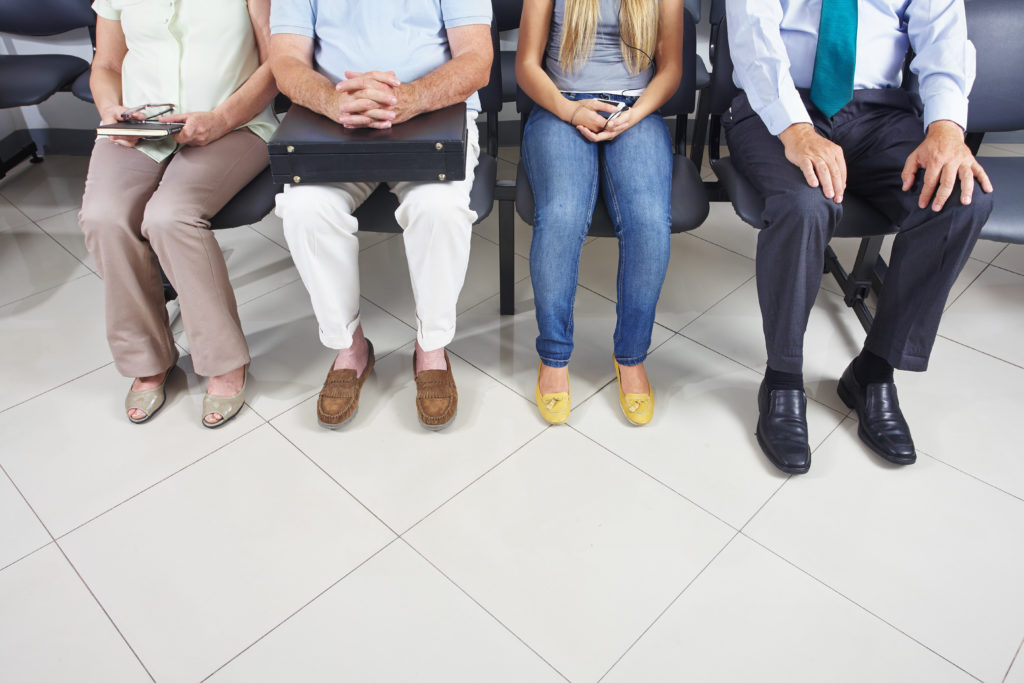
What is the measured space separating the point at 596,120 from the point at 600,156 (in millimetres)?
101

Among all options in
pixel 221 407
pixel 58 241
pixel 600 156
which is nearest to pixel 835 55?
pixel 600 156

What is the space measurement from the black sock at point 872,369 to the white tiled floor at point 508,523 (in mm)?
106

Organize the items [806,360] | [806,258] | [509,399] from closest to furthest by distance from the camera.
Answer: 1. [806,258]
2. [509,399]
3. [806,360]

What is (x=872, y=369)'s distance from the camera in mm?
1724

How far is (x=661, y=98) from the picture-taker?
1774 millimetres

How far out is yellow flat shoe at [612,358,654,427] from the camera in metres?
1.74

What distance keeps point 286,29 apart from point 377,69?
234 millimetres

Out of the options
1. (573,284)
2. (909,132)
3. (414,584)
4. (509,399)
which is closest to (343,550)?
(414,584)

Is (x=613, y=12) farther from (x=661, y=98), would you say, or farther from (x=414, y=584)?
(x=414, y=584)

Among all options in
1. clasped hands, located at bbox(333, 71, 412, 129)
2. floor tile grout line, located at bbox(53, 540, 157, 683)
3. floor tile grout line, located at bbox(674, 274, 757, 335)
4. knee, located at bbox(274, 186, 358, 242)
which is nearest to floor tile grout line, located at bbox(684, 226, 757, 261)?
floor tile grout line, located at bbox(674, 274, 757, 335)

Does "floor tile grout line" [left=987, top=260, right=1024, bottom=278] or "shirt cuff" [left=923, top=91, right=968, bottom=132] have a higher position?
"shirt cuff" [left=923, top=91, right=968, bottom=132]

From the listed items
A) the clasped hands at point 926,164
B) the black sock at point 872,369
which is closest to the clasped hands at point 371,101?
the clasped hands at point 926,164

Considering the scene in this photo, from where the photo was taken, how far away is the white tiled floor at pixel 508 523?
4.17ft

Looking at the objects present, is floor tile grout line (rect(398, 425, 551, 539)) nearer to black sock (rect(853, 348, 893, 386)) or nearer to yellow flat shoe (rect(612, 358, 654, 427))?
yellow flat shoe (rect(612, 358, 654, 427))
